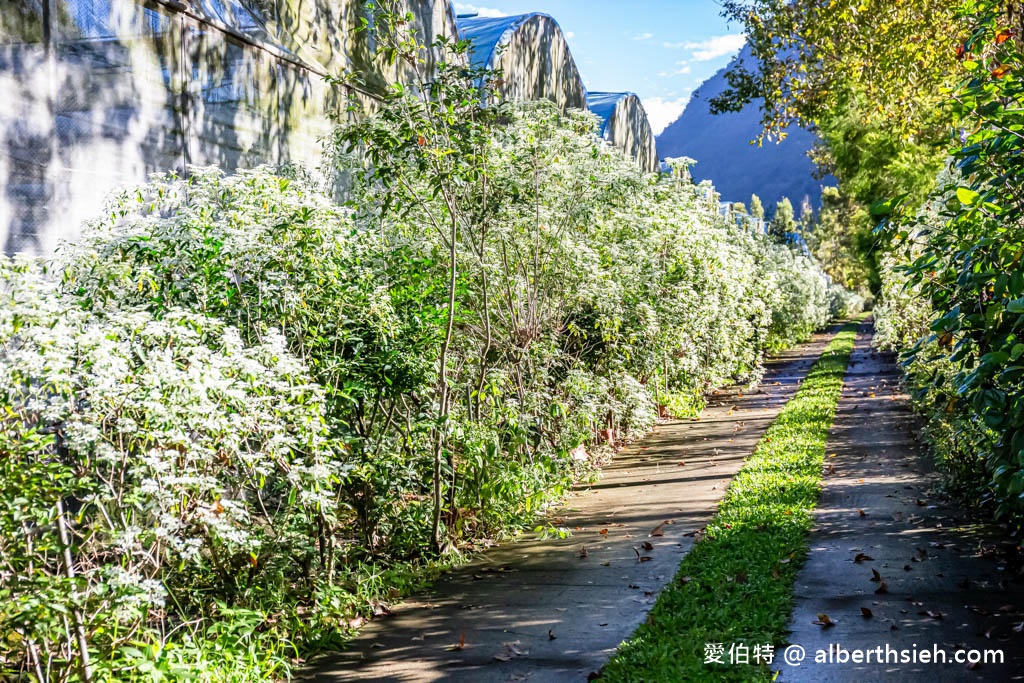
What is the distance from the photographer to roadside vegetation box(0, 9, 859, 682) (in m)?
3.99

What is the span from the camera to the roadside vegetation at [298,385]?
3.99 meters

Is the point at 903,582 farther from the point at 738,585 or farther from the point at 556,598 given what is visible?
the point at 556,598

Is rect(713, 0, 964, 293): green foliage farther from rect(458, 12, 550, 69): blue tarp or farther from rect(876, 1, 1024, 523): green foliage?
rect(876, 1, 1024, 523): green foliage

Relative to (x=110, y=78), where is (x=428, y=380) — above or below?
below

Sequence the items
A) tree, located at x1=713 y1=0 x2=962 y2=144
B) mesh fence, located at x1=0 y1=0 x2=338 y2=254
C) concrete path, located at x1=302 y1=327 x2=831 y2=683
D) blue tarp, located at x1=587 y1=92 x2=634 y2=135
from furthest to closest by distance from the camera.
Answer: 1. blue tarp, located at x1=587 y1=92 x2=634 y2=135
2. tree, located at x1=713 y1=0 x2=962 y2=144
3. mesh fence, located at x1=0 y1=0 x2=338 y2=254
4. concrete path, located at x1=302 y1=327 x2=831 y2=683

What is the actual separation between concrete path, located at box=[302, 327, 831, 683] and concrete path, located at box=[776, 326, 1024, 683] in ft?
3.89

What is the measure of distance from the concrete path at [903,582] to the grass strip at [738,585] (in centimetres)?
17

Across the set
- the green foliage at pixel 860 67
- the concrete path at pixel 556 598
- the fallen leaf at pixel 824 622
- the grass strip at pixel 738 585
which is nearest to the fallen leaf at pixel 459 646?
the concrete path at pixel 556 598

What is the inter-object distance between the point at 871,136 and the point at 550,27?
30.5 feet

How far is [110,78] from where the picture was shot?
23.6ft

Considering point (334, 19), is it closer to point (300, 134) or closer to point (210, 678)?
point (300, 134)

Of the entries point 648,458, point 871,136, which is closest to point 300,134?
point 648,458

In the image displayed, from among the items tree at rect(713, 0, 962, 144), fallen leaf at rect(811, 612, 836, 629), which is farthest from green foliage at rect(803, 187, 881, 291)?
fallen leaf at rect(811, 612, 836, 629)

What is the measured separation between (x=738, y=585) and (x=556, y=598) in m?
1.40
